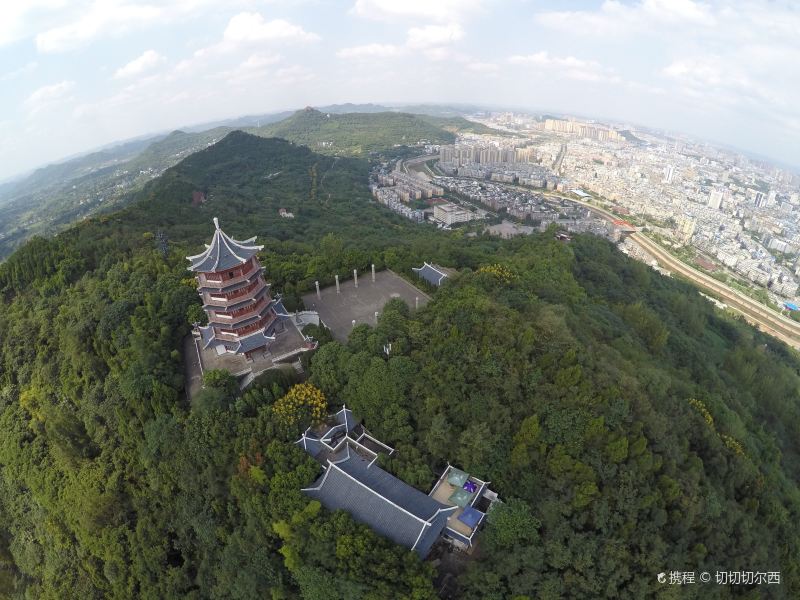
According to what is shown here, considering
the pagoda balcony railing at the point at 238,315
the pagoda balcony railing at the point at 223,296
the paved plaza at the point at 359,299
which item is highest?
the pagoda balcony railing at the point at 223,296

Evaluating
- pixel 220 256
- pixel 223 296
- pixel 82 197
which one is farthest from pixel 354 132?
pixel 223 296

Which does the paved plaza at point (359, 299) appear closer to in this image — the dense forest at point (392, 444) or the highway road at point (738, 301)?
the dense forest at point (392, 444)

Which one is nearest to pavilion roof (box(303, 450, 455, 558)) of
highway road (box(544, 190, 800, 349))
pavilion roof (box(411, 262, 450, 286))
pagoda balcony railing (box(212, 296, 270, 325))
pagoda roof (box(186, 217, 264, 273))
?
pagoda balcony railing (box(212, 296, 270, 325))

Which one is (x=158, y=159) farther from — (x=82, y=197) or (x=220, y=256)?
(x=220, y=256)

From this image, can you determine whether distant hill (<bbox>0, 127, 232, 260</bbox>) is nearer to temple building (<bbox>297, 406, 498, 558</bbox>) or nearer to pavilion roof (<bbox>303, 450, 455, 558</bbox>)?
temple building (<bbox>297, 406, 498, 558</bbox>)

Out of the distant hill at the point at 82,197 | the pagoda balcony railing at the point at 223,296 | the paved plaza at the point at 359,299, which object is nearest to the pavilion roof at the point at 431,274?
the paved plaza at the point at 359,299

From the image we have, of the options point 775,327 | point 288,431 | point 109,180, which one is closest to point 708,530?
point 288,431

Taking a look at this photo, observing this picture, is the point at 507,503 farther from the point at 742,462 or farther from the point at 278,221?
the point at 278,221
